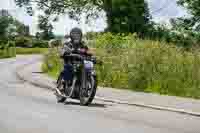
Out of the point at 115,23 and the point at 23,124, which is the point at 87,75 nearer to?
the point at 23,124

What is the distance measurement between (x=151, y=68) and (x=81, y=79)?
17.0ft

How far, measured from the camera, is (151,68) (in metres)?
20.3

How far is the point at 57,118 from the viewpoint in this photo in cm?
1277

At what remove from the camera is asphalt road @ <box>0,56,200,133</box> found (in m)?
11.1

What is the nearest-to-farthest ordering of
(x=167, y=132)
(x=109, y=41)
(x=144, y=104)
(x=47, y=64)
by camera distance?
1. (x=167, y=132)
2. (x=144, y=104)
3. (x=109, y=41)
4. (x=47, y=64)

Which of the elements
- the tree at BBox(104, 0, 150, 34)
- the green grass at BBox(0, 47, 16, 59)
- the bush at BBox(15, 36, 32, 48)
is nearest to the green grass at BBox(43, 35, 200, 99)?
the tree at BBox(104, 0, 150, 34)

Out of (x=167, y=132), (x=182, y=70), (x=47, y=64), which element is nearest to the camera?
(x=167, y=132)

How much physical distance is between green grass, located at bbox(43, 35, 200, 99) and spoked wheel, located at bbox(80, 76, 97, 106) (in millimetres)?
3106

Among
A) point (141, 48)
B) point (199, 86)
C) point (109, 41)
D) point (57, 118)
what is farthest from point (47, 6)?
point (57, 118)

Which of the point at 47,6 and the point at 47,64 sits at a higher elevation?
the point at 47,6

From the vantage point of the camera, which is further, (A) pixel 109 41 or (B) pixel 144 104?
(A) pixel 109 41

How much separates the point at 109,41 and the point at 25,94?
6.81m

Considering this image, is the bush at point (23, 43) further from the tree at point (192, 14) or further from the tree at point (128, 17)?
the tree at point (192, 14)

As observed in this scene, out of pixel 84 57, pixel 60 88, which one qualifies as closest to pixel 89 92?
pixel 84 57
